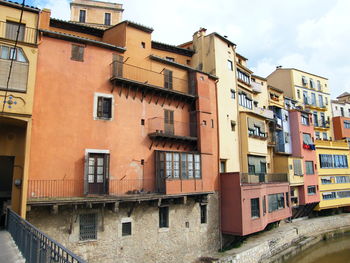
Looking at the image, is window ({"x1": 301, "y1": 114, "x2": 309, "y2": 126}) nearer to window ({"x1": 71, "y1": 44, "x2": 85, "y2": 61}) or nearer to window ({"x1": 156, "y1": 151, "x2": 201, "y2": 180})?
window ({"x1": 156, "y1": 151, "x2": 201, "y2": 180})

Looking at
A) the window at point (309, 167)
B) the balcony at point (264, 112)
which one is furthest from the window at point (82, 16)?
the window at point (309, 167)

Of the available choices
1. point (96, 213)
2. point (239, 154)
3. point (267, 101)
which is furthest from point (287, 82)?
point (96, 213)

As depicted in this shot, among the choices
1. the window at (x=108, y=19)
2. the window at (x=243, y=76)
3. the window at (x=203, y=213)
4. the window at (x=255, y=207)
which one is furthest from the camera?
the window at (x=108, y=19)

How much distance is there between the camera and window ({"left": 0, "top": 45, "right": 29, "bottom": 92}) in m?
13.1

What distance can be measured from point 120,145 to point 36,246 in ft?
33.5

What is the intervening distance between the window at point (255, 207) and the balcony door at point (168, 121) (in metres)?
8.44

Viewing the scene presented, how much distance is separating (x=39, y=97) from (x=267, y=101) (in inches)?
1017

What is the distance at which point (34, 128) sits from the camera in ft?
48.1

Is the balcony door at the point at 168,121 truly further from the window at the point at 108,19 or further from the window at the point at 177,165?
the window at the point at 108,19

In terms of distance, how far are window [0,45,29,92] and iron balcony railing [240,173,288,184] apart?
15965 millimetres

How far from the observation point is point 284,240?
26.6 metres

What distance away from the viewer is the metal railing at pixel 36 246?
6113 mm

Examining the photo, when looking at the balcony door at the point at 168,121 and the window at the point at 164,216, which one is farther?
the balcony door at the point at 168,121

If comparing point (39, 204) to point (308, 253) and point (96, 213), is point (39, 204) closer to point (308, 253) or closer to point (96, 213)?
point (96, 213)
